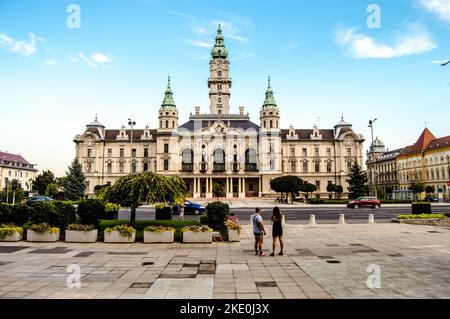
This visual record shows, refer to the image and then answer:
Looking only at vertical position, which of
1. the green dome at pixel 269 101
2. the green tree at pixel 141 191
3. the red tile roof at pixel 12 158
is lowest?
the green tree at pixel 141 191

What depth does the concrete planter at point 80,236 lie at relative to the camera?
14344 mm

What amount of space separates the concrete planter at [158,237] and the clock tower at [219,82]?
234 feet

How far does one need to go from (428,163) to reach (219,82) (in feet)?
178

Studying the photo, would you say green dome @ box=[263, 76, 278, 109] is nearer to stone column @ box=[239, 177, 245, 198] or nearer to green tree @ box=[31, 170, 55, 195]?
stone column @ box=[239, 177, 245, 198]

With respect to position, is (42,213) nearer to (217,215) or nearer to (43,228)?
(43,228)

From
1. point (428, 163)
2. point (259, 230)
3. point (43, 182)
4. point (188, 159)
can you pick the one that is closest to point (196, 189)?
point (188, 159)

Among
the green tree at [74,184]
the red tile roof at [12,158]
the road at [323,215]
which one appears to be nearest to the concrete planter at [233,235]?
the road at [323,215]

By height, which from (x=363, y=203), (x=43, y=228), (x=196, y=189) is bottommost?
(x=363, y=203)

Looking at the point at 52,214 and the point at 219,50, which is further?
the point at 219,50

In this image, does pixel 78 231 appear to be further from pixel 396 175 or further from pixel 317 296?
pixel 396 175

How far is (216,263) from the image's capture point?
34.3ft

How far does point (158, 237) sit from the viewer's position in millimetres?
14281

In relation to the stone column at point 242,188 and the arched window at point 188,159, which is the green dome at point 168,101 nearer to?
the arched window at point 188,159

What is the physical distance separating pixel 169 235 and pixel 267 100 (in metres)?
65.5
